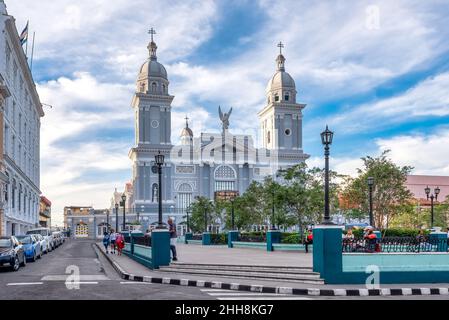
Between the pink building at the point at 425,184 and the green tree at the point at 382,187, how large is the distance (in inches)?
2113

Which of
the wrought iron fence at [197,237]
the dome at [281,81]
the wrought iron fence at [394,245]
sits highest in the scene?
the dome at [281,81]

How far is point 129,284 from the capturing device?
16.5 meters

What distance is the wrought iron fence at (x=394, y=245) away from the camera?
16773mm

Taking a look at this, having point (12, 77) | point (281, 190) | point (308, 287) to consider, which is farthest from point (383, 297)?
point (12, 77)

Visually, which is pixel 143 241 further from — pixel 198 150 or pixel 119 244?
pixel 198 150

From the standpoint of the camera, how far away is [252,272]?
59.4ft

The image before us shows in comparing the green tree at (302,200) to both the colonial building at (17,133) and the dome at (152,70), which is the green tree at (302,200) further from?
the dome at (152,70)

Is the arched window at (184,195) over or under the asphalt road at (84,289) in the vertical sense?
over

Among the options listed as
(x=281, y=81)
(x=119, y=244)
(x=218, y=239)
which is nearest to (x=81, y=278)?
(x=119, y=244)

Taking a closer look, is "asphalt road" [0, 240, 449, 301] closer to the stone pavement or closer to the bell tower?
the stone pavement

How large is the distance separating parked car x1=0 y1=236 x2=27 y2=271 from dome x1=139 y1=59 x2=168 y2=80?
2591 inches

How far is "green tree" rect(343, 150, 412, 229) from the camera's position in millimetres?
45094

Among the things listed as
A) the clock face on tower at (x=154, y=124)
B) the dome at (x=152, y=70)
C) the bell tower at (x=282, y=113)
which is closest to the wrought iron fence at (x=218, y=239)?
the clock face on tower at (x=154, y=124)

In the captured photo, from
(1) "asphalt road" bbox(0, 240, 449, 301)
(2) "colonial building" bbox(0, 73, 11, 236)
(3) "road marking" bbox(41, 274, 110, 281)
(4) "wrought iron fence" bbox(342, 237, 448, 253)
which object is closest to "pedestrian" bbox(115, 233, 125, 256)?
(2) "colonial building" bbox(0, 73, 11, 236)
